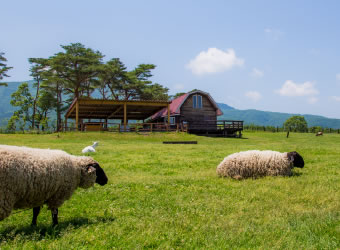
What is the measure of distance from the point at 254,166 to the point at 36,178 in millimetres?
5933

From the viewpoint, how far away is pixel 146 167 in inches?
418

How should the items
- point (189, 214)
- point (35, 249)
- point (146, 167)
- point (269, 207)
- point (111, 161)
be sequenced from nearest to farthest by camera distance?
point (35, 249)
point (189, 214)
point (269, 207)
point (146, 167)
point (111, 161)

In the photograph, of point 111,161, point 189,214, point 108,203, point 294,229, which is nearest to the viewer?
point 294,229

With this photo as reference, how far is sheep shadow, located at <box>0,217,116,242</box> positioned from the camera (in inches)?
168

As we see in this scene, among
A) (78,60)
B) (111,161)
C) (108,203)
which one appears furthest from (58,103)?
(108,203)

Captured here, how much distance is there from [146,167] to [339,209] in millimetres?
6456

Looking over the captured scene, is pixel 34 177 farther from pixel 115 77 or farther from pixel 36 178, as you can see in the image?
pixel 115 77

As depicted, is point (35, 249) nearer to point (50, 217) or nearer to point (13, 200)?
point (13, 200)

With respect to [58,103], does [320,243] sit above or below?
below

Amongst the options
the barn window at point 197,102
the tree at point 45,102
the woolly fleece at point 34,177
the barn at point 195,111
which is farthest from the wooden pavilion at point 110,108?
the woolly fleece at point 34,177

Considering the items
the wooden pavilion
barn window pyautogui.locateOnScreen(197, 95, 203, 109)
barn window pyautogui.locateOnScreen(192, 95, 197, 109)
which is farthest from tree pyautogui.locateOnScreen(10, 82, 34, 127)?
barn window pyautogui.locateOnScreen(197, 95, 203, 109)

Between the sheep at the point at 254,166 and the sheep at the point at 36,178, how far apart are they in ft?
13.9

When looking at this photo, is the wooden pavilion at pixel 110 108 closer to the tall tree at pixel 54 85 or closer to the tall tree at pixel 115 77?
the tall tree at pixel 54 85

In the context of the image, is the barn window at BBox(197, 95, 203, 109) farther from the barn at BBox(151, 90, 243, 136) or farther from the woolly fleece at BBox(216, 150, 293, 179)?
the woolly fleece at BBox(216, 150, 293, 179)
